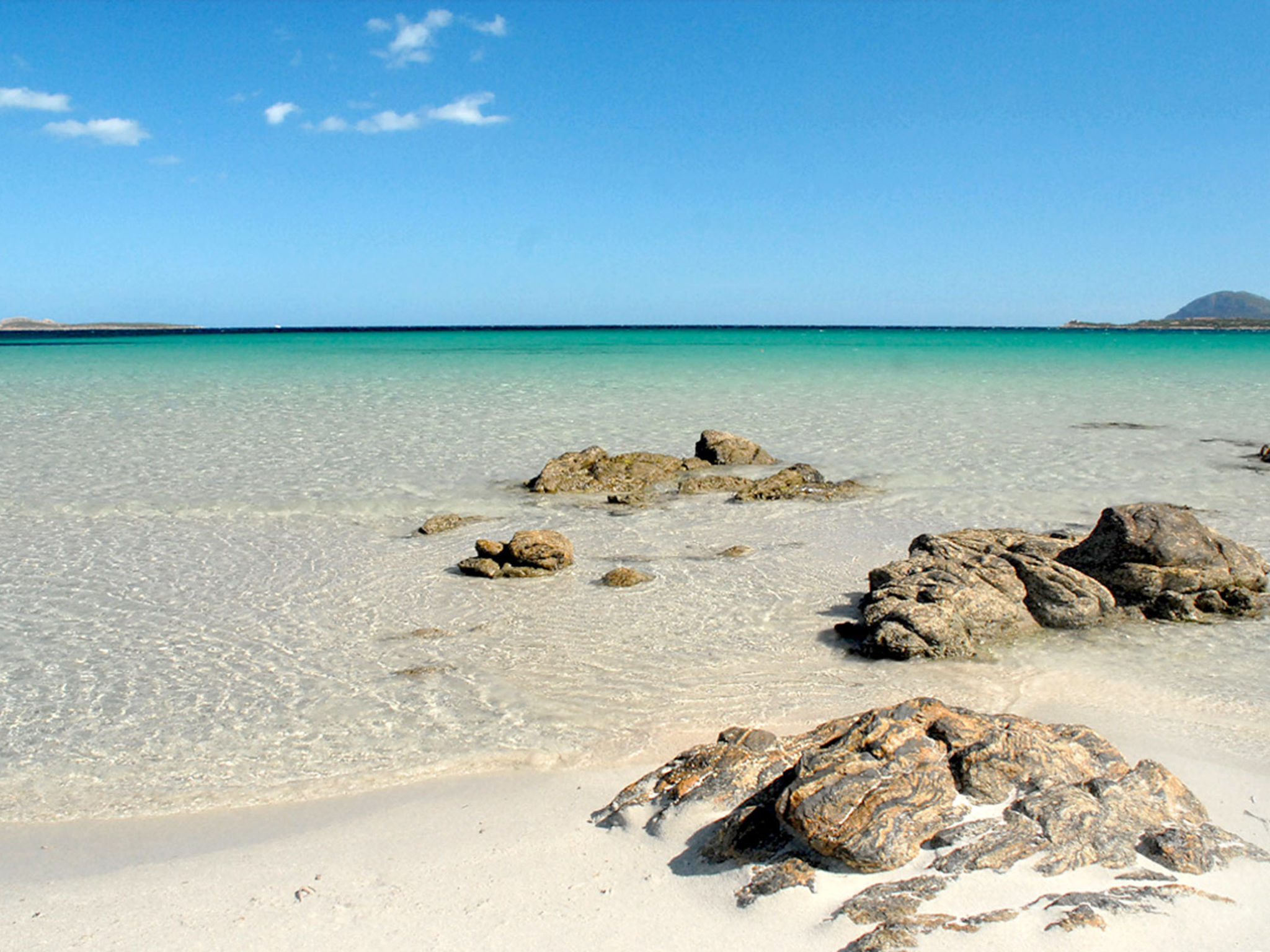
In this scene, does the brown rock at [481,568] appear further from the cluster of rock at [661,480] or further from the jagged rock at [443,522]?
the cluster of rock at [661,480]

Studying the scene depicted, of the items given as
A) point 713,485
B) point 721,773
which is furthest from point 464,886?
point 713,485

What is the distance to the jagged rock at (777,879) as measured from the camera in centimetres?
318

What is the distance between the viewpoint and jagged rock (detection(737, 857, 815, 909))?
318 cm

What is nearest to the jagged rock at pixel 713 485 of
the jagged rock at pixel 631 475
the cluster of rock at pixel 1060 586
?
the jagged rock at pixel 631 475

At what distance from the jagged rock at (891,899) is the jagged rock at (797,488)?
296 inches

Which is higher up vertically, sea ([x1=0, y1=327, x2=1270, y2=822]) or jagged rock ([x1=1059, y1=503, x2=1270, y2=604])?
jagged rock ([x1=1059, y1=503, x2=1270, y2=604])

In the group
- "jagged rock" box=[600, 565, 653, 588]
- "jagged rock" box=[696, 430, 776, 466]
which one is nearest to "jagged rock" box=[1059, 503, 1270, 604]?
"jagged rock" box=[600, 565, 653, 588]

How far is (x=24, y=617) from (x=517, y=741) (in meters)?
4.16

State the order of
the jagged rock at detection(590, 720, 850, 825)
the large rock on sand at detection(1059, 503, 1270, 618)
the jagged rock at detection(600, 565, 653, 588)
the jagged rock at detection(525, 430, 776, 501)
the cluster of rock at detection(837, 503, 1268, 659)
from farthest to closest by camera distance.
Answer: the jagged rock at detection(525, 430, 776, 501) → the jagged rock at detection(600, 565, 653, 588) → the large rock on sand at detection(1059, 503, 1270, 618) → the cluster of rock at detection(837, 503, 1268, 659) → the jagged rock at detection(590, 720, 850, 825)

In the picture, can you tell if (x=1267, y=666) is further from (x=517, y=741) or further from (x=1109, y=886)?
(x=517, y=741)

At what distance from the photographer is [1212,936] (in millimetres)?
2910

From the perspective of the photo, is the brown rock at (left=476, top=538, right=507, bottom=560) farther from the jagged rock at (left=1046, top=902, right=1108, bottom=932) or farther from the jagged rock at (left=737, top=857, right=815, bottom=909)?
the jagged rock at (left=1046, top=902, right=1108, bottom=932)

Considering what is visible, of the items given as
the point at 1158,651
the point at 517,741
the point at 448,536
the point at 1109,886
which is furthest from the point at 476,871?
the point at 448,536

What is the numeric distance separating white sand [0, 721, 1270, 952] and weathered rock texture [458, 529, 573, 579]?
3392 millimetres
